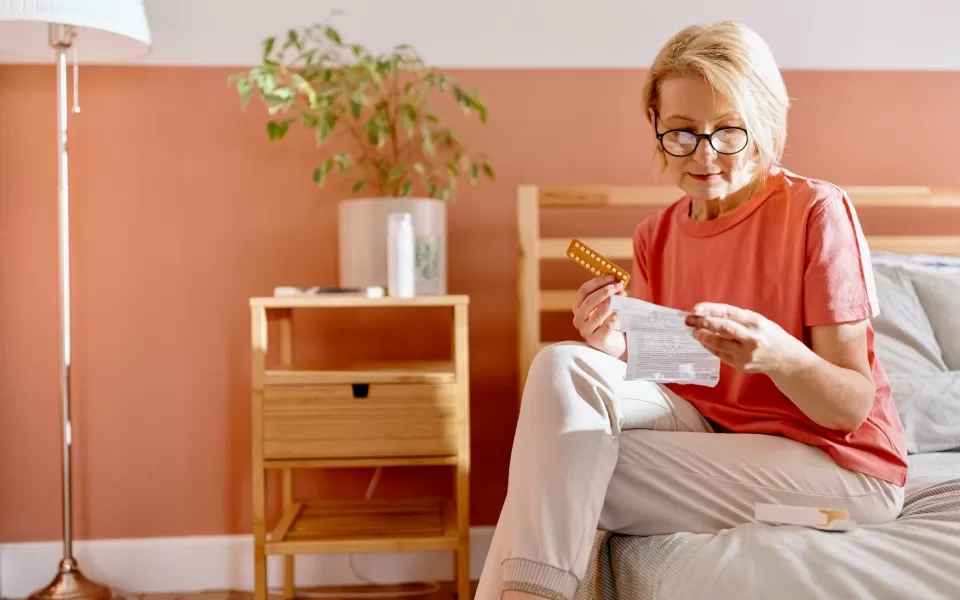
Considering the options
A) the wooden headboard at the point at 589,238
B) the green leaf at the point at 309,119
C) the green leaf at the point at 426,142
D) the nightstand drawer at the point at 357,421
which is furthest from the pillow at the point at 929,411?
the green leaf at the point at 309,119

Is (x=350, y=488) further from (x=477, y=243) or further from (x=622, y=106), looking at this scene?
(x=622, y=106)

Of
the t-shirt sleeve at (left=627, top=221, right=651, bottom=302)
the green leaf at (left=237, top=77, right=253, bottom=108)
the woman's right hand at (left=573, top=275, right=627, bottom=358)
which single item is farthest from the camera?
the green leaf at (left=237, top=77, right=253, bottom=108)

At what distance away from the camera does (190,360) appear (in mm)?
2189

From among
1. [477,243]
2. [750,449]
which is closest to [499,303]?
[477,243]

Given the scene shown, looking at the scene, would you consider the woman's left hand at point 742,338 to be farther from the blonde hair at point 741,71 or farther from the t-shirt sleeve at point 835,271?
the blonde hair at point 741,71

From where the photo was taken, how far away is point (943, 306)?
71.4 inches

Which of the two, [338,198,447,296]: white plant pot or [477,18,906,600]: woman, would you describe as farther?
[338,198,447,296]: white plant pot

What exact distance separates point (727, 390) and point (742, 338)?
303 millimetres

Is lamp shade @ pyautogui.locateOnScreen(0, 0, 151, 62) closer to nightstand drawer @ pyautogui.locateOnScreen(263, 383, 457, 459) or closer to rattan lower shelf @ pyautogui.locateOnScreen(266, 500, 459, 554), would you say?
nightstand drawer @ pyautogui.locateOnScreen(263, 383, 457, 459)

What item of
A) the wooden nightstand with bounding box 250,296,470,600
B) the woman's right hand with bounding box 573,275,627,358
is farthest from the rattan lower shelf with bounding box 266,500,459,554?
the woman's right hand with bounding box 573,275,627,358

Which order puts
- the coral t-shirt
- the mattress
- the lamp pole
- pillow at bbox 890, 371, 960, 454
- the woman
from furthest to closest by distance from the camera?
the lamp pole
pillow at bbox 890, 371, 960, 454
the coral t-shirt
the woman
the mattress

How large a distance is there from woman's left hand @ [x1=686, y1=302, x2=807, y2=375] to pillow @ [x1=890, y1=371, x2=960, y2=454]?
0.71 m

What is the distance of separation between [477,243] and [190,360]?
2.59 feet

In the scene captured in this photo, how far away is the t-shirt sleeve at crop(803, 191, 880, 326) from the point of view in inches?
44.3
